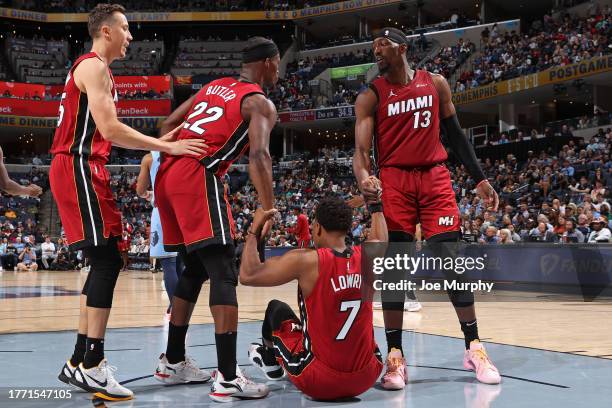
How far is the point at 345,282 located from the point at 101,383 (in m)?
1.33

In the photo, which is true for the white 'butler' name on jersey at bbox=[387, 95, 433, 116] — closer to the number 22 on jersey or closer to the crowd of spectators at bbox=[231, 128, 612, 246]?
the number 22 on jersey

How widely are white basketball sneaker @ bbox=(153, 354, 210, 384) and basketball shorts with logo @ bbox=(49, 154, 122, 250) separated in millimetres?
804

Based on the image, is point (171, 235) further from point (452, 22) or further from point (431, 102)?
point (452, 22)

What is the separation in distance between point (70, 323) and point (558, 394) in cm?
499

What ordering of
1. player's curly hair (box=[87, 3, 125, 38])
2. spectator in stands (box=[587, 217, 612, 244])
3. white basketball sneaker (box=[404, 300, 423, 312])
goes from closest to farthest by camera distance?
player's curly hair (box=[87, 3, 125, 38]) → white basketball sneaker (box=[404, 300, 423, 312]) → spectator in stands (box=[587, 217, 612, 244])

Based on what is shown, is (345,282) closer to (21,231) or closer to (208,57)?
(21,231)

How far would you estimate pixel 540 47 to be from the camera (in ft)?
87.0

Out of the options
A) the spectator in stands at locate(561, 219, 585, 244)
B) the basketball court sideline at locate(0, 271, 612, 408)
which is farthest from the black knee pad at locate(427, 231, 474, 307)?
the spectator in stands at locate(561, 219, 585, 244)

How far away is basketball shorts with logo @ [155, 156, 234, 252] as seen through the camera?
11.6 ft

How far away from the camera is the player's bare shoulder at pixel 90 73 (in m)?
3.57

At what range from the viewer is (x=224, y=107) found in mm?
3713

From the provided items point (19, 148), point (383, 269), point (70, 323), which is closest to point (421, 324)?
point (383, 269)

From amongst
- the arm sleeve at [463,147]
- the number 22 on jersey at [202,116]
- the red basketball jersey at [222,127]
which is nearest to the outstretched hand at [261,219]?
the red basketball jersey at [222,127]

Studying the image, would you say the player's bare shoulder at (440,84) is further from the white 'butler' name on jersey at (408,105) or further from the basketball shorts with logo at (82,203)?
the basketball shorts with logo at (82,203)
